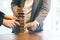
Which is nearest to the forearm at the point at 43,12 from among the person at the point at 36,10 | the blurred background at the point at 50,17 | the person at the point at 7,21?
the person at the point at 36,10

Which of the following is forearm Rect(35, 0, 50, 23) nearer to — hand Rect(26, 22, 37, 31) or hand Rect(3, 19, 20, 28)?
hand Rect(26, 22, 37, 31)

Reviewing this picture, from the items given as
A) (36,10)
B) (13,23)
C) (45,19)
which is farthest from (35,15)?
(13,23)

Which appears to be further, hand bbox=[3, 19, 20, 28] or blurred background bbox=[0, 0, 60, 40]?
blurred background bbox=[0, 0, 60, 40]

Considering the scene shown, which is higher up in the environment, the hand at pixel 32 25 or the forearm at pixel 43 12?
the forearm at pixel 43 12

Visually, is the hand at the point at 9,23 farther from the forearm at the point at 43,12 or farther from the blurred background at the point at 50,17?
the forearm at the point at 43,12

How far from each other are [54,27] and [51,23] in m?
0.10

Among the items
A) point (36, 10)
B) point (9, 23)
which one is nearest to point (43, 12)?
point (36, 10)

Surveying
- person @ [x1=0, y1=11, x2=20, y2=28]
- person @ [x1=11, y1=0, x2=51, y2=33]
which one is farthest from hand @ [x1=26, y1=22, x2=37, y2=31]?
person @ [x1=0, y1=11, x2=20, y2=28]

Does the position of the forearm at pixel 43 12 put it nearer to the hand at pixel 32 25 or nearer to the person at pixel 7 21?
the hand at pixel 32 25

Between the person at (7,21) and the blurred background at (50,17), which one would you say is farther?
the blurred background at (50,17)

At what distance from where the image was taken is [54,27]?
2.10 meters

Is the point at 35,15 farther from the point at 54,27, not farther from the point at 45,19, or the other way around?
the point at 54,27

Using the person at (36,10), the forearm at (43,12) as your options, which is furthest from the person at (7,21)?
the forearm at (43,12)

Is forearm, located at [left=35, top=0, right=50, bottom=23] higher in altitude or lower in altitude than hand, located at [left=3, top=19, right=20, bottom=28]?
higher
